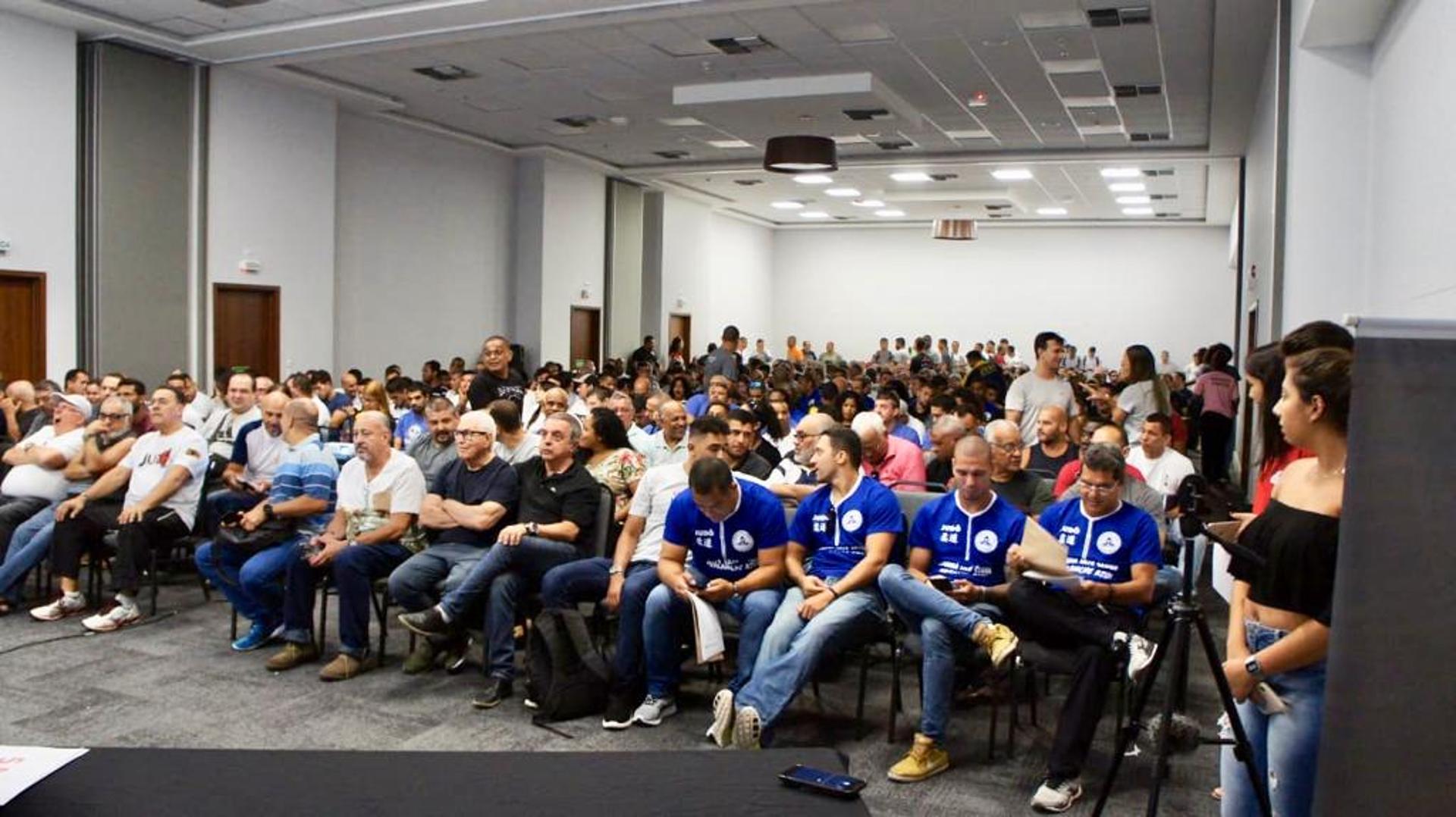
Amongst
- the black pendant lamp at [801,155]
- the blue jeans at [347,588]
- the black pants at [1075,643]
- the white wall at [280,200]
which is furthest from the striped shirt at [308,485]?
the black pendant lamp at [801,155]

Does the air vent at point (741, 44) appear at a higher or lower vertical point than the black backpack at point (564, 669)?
higher

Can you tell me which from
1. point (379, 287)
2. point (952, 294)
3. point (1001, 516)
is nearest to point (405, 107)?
point (379, 287)

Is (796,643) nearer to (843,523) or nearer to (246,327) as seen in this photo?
(843,523)

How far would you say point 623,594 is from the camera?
4.87 m

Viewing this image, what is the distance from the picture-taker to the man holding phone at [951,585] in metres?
4.25

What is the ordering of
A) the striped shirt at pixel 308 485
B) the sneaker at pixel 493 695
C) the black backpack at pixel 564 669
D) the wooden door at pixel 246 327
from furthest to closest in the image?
the wooden door at pixel 246 327
the striped shirt at pixel 308 485
the sneaker at pixel 493 695
the black backpack at pixel 564 669

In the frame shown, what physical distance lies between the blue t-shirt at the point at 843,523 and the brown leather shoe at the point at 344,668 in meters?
2.17

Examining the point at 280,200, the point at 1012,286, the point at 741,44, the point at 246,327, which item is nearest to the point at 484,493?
the point at 741,44

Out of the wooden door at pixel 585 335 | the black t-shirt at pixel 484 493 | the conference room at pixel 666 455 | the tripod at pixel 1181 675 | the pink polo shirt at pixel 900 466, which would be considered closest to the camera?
the conference room at pixel 666 455

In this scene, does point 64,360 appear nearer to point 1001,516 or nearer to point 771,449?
point 771,449

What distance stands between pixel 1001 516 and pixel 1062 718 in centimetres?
86

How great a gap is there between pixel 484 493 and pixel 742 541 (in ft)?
4.47

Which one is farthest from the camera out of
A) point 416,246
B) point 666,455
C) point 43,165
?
point 416,246

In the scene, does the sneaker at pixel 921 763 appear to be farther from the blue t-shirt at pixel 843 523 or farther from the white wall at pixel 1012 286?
the white wall at pixel 1012 286
